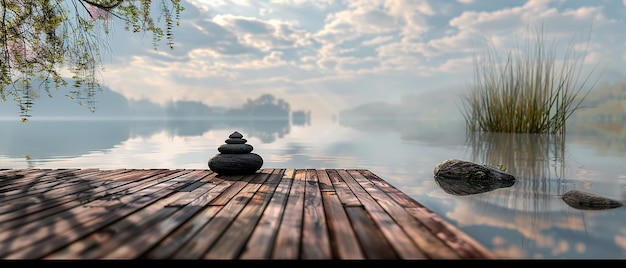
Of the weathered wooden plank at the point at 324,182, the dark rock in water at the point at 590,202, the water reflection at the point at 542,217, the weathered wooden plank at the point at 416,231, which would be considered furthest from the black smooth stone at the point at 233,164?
the dark rock in water at the point at 590,202

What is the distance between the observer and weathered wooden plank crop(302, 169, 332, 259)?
1812 mm

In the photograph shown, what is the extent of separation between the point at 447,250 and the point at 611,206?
10.5 feet

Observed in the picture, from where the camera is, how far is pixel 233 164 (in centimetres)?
479

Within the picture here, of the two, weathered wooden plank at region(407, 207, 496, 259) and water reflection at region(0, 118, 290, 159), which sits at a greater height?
water reflection at region(0, 118, 290, 159)

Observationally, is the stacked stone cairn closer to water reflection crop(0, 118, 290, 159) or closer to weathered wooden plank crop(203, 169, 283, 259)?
weathered wooden plank crop(203, 169, 283, 259)

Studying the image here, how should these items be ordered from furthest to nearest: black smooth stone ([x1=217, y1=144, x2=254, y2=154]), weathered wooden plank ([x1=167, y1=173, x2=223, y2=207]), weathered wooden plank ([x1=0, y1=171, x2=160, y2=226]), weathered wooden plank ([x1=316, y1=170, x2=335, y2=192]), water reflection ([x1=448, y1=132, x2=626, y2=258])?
black smooth stone ([x1=217, y1=144, x2=254, y2=154]) → weathered wooden plank ([x1=316, y1=170, x2=335, y2=192]) → weathered wooden plank ([x1=167, y1=173, x2=223, y2=207]) → water reflection ([x1=448, y1=132, x2=626, y2=258]) → weathered wooden plank ([x1=0, y1=171, x2=160, y2=226])

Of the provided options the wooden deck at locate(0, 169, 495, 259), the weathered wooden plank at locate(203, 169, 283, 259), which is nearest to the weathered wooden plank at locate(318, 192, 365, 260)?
the wooden deck at locate(0, 169, 495, 259)

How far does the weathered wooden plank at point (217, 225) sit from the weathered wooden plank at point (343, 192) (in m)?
0.81

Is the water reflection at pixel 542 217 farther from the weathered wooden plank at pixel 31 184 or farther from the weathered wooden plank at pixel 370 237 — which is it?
the weathered wooden plank at pixel 31 184

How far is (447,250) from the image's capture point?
1.88m

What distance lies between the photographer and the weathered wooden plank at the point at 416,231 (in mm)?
1833

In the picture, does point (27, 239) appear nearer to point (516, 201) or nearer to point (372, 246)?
point (372, 246)

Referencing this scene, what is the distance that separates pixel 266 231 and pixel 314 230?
0.92 feet

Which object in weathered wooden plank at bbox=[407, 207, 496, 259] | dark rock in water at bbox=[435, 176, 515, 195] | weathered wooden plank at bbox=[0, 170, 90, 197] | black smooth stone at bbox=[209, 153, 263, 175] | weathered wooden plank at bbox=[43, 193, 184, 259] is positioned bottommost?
dark rock in water at bbox=[435, 176, 515, 195]
